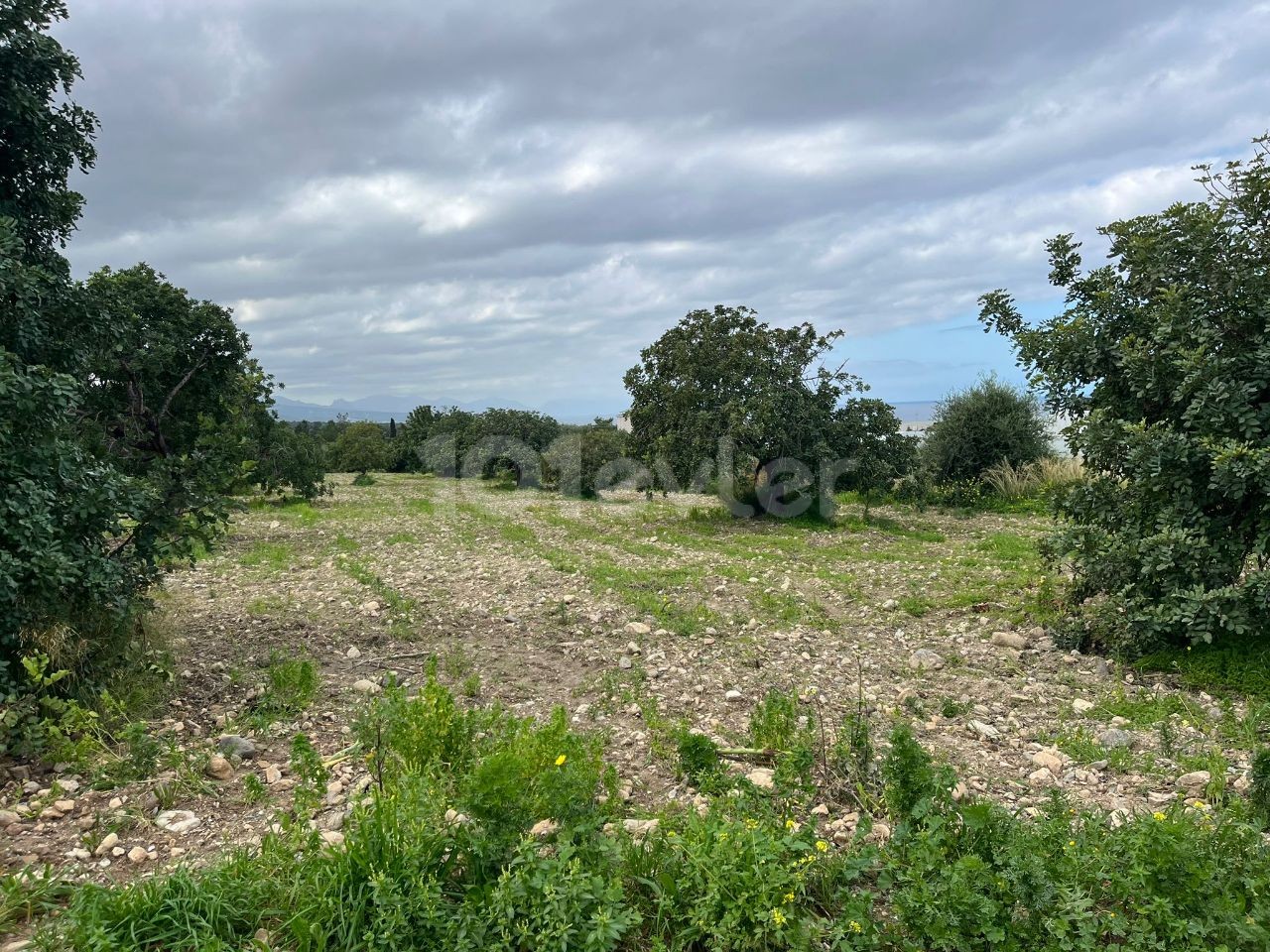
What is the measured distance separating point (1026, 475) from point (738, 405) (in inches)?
383

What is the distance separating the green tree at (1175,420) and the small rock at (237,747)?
762 centimetres

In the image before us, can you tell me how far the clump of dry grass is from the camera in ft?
70.3

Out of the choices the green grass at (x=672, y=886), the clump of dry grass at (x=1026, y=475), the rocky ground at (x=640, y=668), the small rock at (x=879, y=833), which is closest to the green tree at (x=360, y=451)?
the rocky ground at (x=640, y=668)

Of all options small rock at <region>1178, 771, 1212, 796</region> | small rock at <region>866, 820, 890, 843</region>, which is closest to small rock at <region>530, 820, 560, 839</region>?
small rock at <region>866, 820, 890, 843</region>

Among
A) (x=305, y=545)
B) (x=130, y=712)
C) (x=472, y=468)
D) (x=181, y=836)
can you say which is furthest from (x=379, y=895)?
(x=472, y=468)

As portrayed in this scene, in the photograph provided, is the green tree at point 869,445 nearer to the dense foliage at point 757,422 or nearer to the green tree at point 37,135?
the dense foliage at point 757,422

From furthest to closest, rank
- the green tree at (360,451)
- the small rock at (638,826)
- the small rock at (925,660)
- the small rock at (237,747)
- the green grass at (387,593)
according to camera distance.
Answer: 1. the green tree at (360,451)
2. the green grass at (387,593)
3. the small rock at (925,660)
4. the small rock at (237,747)
5. the small rock at (638,826)

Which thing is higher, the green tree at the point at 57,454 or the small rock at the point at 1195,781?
the green tree at the point at 57,454

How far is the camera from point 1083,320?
26.9ft

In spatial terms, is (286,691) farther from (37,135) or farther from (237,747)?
(37,135)

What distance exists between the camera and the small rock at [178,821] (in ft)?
14.8

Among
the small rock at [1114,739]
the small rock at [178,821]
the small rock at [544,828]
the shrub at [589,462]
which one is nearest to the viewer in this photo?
the small rock at [544,828]

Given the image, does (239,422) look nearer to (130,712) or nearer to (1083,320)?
(130,712)

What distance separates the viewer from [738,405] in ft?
59.9
